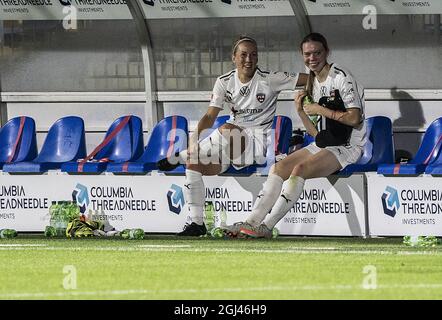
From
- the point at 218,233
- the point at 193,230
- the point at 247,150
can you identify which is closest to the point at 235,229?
the point at 193,230

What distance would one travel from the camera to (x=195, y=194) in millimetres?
13805

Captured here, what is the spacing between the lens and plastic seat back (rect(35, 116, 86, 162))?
1559 cm

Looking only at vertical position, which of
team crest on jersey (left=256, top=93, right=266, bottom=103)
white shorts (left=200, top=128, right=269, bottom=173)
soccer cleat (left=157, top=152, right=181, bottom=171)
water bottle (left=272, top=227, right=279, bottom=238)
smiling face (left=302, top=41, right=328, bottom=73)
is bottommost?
water bottle (left=272, top=227, right=279, bottom=238)

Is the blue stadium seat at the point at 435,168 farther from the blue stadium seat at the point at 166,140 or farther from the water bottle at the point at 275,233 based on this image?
the blue stadium seat at the point at 166,140

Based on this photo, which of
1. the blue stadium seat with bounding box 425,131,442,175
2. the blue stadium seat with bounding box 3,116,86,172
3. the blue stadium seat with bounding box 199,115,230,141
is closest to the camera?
the blue stadium seat with bounding box 425,131,442,175

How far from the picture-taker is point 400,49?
50.4 ft

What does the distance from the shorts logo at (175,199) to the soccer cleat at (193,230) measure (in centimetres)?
66

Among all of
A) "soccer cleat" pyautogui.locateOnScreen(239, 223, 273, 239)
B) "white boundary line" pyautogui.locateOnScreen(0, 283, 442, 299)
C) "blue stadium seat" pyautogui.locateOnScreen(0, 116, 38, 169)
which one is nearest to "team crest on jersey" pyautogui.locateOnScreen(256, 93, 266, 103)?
"soccer cleat" pyautogui.locateOnScreen(239, 223, 273, 239)

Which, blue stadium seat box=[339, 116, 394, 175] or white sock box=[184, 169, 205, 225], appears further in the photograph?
blue stadium seat box=[339, 116, 394, 175]

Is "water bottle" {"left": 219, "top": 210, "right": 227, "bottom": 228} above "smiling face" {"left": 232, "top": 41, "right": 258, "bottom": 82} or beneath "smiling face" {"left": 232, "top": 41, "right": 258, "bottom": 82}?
beneath

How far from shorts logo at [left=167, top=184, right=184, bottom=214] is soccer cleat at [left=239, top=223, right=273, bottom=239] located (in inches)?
56.0

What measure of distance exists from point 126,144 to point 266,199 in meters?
2.84

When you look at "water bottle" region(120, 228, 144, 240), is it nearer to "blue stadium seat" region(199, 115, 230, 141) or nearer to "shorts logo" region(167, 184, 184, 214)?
"shorts logo" region(167, 184, 184, 214)
